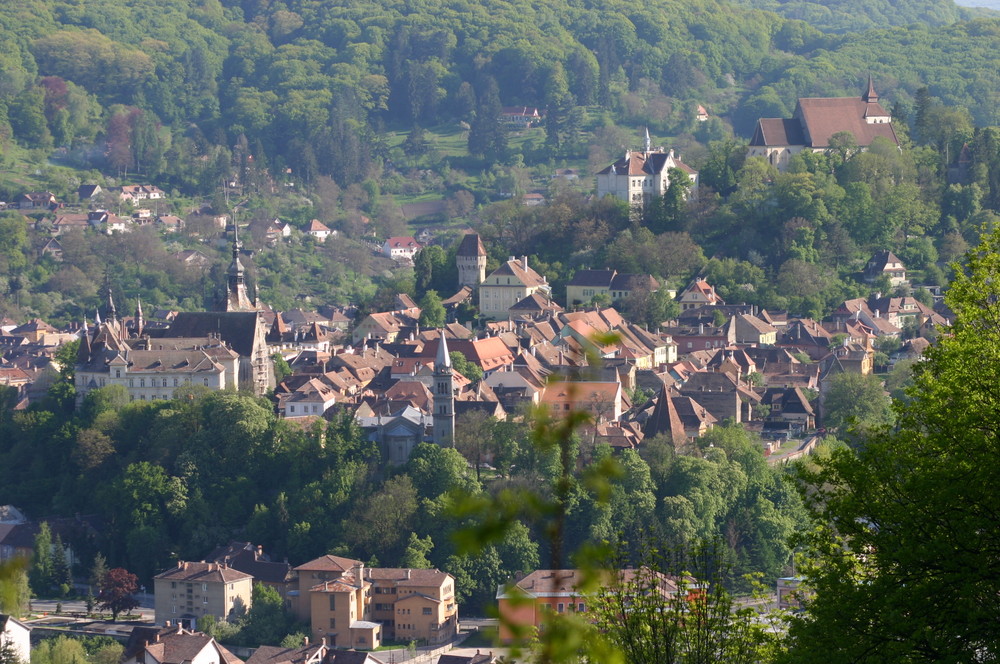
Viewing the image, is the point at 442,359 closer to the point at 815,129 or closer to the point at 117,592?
the point at 117,592

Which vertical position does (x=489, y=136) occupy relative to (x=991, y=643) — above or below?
below

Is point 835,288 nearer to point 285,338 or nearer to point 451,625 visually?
point 285,338

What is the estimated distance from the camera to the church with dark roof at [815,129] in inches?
3381

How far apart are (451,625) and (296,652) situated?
5263 mm

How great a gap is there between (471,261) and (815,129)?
1889 centimetres

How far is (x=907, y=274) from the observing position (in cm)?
8100

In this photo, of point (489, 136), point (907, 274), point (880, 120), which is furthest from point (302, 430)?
point (489, 136)

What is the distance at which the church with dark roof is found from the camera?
8588cm

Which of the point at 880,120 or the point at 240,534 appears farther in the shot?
the point at 880,120

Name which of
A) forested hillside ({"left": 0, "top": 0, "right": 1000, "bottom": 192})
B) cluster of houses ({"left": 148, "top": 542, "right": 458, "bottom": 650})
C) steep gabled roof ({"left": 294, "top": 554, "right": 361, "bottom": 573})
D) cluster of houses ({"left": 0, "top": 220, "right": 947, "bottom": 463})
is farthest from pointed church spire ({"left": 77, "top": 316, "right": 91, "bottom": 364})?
forested hillside ({"left": 0, "top": 0, "right": 1000, "bottom": 192})

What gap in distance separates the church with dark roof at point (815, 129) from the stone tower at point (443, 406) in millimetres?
32462

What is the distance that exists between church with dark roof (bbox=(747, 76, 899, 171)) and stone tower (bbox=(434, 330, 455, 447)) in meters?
32.5

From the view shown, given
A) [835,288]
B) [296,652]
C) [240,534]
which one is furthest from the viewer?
[835,288]

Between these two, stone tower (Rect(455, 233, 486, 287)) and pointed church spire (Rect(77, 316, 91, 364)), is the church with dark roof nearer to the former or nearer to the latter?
stone tower (Rect(455, 233, 486, 287))
